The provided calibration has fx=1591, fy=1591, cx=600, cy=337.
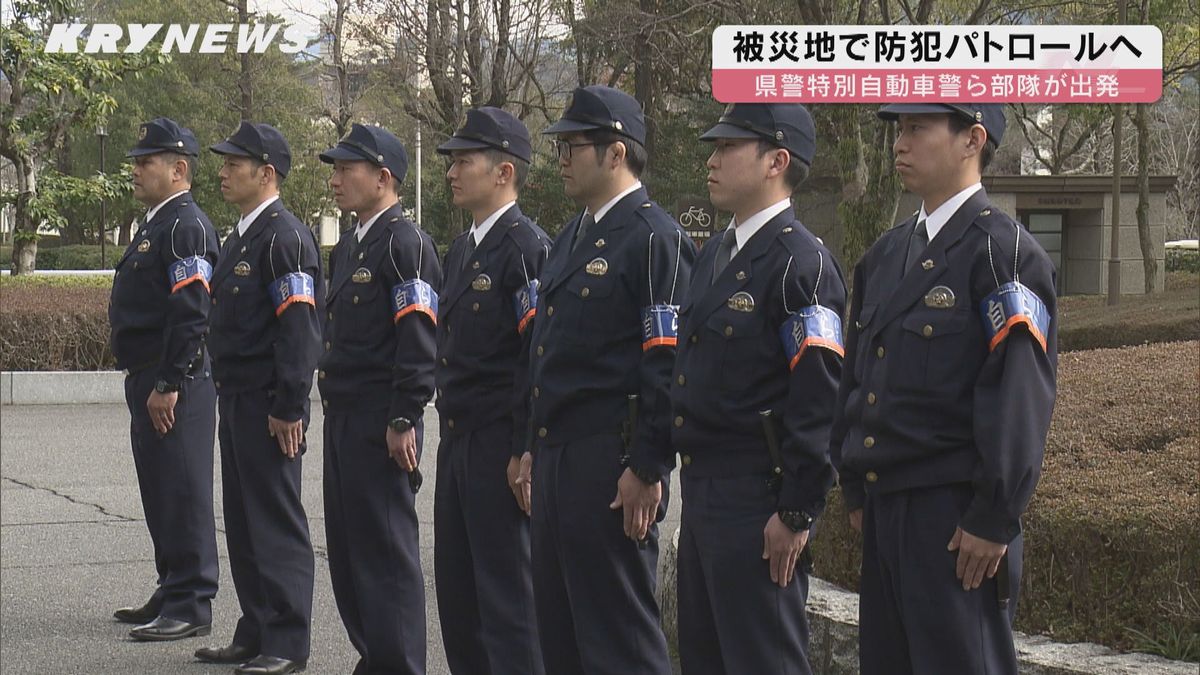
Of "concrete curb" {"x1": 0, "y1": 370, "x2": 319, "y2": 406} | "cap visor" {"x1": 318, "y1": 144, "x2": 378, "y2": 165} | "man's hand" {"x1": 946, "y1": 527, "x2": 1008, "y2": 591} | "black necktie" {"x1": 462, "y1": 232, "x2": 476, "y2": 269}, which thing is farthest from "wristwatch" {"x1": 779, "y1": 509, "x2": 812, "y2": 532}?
"concrete curb" {"x1": 0, "y1": 370, "x2": 319, "y2": 406}

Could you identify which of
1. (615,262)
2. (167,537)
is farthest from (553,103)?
(615,262)

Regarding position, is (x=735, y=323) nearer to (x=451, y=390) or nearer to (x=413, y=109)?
(x=451, y=390)

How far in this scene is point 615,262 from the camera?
467cm

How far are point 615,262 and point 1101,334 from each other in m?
11.0

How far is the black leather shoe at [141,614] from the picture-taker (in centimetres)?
718

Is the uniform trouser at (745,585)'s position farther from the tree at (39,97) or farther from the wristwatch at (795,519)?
the tree at (39,97)

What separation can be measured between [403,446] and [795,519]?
205cm

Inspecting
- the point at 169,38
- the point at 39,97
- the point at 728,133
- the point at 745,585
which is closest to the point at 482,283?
the point at 728,133

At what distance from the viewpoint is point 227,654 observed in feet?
21.5

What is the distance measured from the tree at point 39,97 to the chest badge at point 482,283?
18550mm

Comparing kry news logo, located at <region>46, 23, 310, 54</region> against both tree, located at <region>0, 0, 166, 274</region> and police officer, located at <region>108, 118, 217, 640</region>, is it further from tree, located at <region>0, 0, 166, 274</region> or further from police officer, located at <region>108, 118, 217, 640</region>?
police officer, located at <region>108, 118, 217, 640</region>

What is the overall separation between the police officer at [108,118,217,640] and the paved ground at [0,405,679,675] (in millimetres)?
259

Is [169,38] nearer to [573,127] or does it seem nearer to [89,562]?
[89,562]

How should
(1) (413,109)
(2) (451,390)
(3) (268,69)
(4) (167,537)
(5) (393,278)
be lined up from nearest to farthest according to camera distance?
(2) (451,390) → (5) (393,278) → (4) (167,537) → (1) (413,109) → (3) (268,69)
